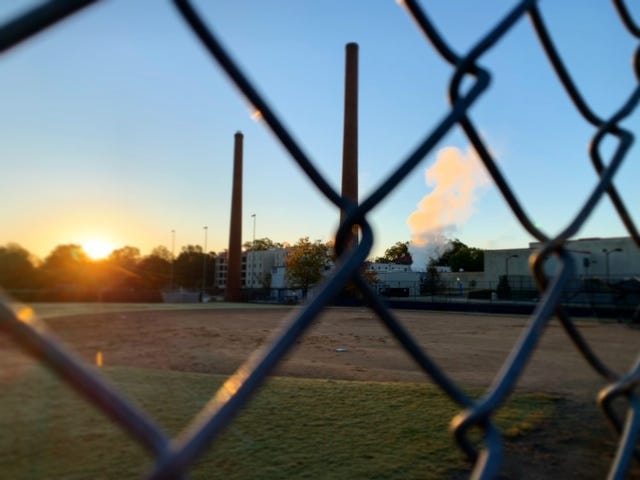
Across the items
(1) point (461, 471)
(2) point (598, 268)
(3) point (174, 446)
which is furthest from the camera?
(2) point (598, 268)

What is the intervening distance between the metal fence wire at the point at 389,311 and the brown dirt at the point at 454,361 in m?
0.11

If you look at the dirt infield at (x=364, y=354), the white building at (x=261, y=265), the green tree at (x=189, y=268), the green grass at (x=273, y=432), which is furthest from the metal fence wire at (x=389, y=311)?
the green tree at (x=189, y=268)

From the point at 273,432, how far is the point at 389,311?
2620 millimetres

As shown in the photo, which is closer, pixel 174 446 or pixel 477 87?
pixel 174 446

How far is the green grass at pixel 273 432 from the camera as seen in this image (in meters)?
2.47

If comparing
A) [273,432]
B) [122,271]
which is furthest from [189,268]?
[273,432]

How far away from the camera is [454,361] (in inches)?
285

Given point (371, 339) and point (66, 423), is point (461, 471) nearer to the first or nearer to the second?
point (66, 423)

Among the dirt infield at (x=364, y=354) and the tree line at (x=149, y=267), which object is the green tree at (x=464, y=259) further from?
the dirt infield at (x=364, y=354)

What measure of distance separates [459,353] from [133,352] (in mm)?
4885

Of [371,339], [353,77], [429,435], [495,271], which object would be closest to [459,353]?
[371,339]

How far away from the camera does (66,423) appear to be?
3199 mm

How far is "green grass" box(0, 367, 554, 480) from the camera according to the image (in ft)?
8.12

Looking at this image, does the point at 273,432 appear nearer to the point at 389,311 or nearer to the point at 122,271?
the point at 389,311
